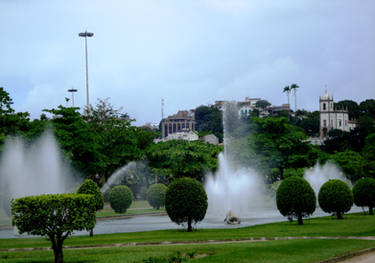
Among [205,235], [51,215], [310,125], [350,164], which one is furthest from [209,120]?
[51,215]

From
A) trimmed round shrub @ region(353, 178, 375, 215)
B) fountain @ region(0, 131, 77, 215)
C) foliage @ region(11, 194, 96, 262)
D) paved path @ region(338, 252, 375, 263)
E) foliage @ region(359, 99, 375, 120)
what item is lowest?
paved path @ region(338, 252, 375, 263)

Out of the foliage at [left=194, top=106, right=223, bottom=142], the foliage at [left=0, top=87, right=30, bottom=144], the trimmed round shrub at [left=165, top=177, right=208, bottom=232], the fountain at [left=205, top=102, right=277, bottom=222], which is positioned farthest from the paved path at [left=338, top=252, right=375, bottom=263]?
the foliage at [left=194, top=106, right=223, bottom=142]

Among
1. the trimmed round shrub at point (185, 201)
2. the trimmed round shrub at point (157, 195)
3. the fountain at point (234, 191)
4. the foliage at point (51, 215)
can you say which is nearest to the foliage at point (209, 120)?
the fountain at point (234, 191)

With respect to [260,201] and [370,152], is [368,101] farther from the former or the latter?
[260,201]

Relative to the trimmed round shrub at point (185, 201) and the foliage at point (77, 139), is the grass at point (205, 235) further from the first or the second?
the foliage at point (77, 139)

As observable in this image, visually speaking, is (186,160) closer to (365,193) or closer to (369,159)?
(365,193)

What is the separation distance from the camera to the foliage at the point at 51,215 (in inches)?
653

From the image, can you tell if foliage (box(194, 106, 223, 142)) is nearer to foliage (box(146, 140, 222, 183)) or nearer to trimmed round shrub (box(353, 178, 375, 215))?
foliage (box(146, 140, 222, 183))

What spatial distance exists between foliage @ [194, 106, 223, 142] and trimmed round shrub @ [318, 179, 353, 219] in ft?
360

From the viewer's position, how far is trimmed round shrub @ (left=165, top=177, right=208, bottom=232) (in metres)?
27.3

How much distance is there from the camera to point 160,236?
83.2ft

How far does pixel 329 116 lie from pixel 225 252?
547 feet

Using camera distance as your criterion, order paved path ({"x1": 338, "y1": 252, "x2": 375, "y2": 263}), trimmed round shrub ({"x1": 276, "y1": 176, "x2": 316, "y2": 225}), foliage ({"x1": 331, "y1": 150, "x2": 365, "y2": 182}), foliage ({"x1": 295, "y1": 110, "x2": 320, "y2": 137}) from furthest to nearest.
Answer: foliage ({"x1": 295, "y1": 110, "x2": 320, "y2": 137}), foliage ({"x1": 331, "y1": 150, "x2": 365, "y2": 182}), trimmed round shrub ({"x1": 276, "y1": 176, "x2": 316, "y2": 225}), paved path ({"x1": 338, "y1": 252, "x2": 375, "y2": 263})

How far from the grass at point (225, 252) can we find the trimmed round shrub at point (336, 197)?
43.5 ft
